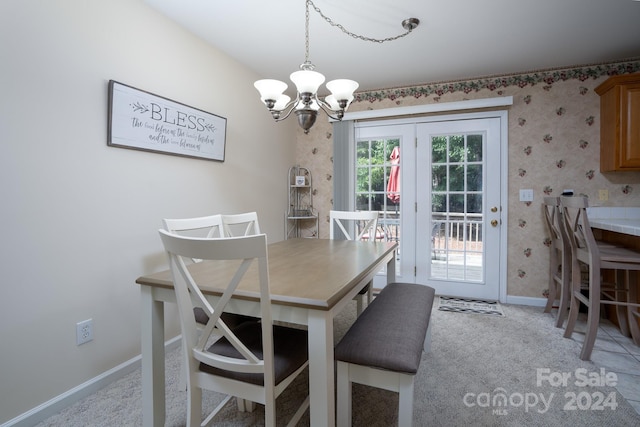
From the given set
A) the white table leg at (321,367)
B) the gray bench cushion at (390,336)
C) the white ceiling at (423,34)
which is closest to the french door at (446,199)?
the white ceiling at (423,34)

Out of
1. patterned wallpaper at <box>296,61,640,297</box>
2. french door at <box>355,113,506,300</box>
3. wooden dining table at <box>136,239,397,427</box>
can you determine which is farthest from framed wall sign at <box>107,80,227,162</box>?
patterned wallpaper at <box>296,61,640,297</box>

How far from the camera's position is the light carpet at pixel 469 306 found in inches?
118

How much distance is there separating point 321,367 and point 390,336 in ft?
1.22

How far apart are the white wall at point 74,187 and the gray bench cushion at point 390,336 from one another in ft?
4.67

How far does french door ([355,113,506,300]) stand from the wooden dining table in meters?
1.69

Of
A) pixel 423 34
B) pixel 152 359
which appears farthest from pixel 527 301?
pixel 152 359

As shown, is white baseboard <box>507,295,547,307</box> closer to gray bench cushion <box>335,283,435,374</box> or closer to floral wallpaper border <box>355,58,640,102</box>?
gray bench cushion <box>335,283,435,374</box>

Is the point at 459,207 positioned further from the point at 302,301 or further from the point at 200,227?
the point at 302,301

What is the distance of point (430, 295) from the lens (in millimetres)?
1898

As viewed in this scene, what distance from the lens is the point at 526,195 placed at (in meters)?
3.13

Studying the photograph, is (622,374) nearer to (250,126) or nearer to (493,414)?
(493,414)

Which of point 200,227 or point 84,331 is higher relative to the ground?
point 200,227

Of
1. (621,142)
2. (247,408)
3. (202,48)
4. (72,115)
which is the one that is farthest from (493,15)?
(247,408)

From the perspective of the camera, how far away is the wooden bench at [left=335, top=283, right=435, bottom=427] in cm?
119
